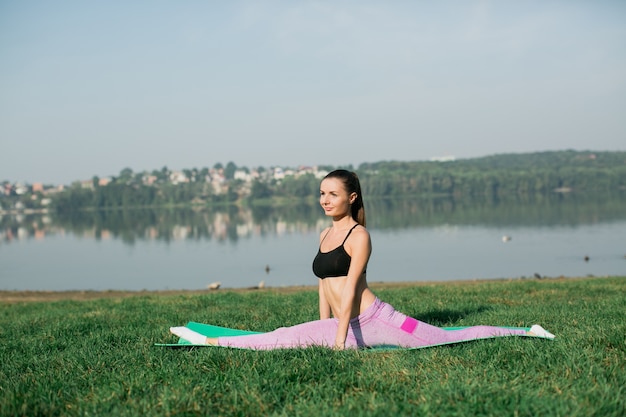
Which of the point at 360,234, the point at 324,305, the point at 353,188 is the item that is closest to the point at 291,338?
the point at 324,305

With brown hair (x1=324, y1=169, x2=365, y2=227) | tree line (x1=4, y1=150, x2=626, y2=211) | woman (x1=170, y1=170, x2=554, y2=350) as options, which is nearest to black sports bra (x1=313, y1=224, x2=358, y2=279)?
woman (x1=170, y1=170, x2=554, y2=350)

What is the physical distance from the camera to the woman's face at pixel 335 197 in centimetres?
531

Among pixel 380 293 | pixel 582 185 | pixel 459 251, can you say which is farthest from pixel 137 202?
pixel 380 293

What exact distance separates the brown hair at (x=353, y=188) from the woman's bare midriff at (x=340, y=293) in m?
0.51

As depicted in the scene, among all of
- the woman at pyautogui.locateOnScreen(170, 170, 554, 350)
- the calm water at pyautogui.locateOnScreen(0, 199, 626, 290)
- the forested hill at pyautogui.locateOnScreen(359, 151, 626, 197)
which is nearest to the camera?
the woman at pyautogui.locateOnScreen(170, 170, 554, 350)

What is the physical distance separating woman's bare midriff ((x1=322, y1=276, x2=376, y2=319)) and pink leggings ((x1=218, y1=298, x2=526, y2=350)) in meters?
0.05

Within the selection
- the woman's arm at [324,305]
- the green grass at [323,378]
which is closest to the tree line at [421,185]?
the woman's arm at [324,305]

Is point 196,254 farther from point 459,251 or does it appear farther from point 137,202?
point 137,202

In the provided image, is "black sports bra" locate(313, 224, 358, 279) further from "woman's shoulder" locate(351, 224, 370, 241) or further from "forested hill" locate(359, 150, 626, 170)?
"forested hill" locate(359, 150, 626, 170)

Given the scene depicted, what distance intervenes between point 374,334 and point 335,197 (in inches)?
42.5

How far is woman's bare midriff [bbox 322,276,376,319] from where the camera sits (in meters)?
5.12

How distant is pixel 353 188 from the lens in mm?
5398

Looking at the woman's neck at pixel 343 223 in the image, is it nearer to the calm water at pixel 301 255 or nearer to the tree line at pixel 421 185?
the calm water at pixel 301 255

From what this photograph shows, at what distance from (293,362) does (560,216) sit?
Answer: 64.9m
